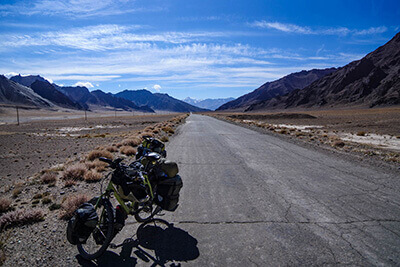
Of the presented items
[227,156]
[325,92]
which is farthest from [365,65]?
[227,156]

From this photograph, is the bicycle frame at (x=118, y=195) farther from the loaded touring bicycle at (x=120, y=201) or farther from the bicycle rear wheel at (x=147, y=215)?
the bicycle rear wheel at (x=147, y=215)

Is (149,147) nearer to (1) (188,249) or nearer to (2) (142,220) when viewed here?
(2) (142,220)

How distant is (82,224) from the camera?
3.69m

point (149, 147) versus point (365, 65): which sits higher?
point (365, 65)

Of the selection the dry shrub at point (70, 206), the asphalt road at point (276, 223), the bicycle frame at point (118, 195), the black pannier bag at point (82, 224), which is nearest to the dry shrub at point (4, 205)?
the dry shrub at point (70, 206)

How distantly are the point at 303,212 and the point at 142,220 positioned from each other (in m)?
3.17

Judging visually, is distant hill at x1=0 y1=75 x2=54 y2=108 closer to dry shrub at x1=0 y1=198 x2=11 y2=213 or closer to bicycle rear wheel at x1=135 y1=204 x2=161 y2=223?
dry shrub at x1=0 y1=198 x2=11 y2=213

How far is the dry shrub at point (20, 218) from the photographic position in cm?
466

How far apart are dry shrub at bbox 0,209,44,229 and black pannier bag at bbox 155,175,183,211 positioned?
8.07 ft

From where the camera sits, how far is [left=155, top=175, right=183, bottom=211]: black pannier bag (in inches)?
171

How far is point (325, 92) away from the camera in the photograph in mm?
149625

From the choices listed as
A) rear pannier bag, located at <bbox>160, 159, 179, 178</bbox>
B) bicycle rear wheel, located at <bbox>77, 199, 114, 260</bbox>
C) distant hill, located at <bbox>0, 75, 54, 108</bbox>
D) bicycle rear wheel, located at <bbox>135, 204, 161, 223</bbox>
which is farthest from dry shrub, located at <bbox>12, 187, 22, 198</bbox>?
distant hill, located at <bbox>0, 75, 54, 108</bbox>

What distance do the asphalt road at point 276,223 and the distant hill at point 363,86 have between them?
362ft

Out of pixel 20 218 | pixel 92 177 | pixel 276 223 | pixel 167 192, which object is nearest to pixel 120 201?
pixel 167 192
